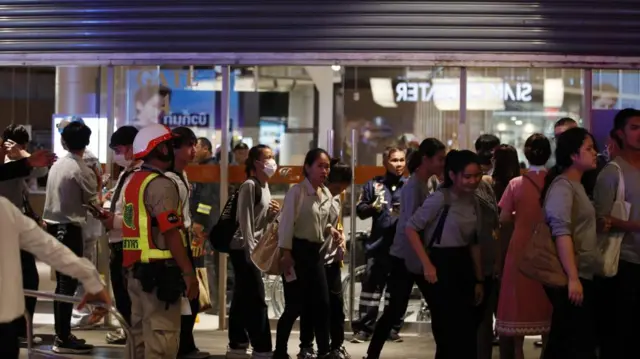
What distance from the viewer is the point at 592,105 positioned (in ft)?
33.8

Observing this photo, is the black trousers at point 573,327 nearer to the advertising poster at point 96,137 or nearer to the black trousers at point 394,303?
the black trousers at point 394,303

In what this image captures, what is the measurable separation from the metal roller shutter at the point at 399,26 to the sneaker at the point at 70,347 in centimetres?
273

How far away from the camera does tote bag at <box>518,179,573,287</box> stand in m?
6.80

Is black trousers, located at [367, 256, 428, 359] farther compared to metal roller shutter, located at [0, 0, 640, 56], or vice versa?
metal roller shutter, located at [0, 0, 640, 56]

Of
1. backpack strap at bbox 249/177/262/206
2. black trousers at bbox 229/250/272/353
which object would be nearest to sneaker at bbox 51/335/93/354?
black trousers at bbox 229/250/272/353

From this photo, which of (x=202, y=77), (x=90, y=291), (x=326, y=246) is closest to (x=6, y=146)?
(x=202, y=77)

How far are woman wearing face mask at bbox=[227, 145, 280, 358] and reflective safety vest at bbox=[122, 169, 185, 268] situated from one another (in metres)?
1.99

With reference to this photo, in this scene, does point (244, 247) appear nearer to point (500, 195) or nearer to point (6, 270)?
point (500, 195)

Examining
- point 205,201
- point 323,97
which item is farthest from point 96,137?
point 323,97

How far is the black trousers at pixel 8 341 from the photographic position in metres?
4.92

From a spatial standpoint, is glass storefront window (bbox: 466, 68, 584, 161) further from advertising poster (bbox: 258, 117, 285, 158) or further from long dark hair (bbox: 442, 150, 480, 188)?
long dark hair (bbox: 442, 150, 480, 188)

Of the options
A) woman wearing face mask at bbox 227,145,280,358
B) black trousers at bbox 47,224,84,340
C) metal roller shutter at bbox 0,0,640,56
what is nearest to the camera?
woman wearing face mask at bbox 227,145,280,358

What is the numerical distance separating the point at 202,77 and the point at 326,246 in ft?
8.88

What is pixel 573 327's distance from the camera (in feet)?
22.5
